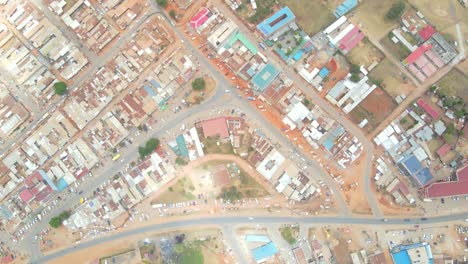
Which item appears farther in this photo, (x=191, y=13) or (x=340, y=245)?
(x=191, y=13)

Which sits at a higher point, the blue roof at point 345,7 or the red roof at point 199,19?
the red roof at point 199,19

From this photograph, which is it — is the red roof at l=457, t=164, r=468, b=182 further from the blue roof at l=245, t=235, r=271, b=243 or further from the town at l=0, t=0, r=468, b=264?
the blue roof at l=245, t=235, r=271, b=243

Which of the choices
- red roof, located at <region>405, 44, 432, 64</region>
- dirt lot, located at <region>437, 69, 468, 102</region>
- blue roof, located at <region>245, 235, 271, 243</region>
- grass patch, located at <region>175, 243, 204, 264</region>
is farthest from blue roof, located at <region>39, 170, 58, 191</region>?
dirt lot, located at <region>437, 69, 468, 102</region>

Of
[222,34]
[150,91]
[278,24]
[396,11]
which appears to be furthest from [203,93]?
[396,11]

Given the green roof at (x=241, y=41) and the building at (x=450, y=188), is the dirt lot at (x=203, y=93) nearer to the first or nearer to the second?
the green roof at (x=241, y=41)

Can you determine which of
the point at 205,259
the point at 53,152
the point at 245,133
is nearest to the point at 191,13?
the point at 245,133

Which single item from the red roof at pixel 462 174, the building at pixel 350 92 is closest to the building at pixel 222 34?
the building at pixel 350 92

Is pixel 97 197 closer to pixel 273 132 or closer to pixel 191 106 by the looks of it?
pixel 191 106
